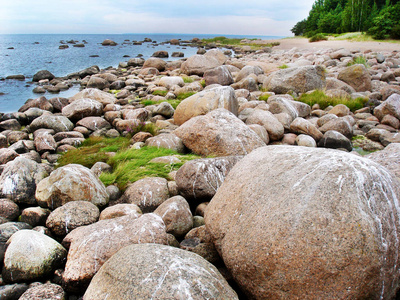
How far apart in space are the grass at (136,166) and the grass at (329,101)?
6702mm

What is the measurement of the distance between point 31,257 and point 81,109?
725 centimetres

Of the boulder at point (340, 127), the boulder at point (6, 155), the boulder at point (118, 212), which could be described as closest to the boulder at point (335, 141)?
the boulder at point (340, 127)

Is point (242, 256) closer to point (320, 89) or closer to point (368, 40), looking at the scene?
point (320, 89)

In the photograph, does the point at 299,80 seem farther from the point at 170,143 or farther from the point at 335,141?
the point at 170,143

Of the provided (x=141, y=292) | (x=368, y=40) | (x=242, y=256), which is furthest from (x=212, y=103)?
(x=368, y=40)

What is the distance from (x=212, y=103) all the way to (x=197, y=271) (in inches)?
256

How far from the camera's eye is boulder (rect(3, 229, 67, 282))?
3332mm

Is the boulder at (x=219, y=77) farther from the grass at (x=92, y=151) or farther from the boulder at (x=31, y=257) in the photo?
the boulder at (x=31, y=257)

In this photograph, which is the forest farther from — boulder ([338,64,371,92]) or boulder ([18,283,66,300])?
boulder ([18,283,66,300])

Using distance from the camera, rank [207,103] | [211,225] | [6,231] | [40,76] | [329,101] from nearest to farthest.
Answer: [211,225]
[6,231]
[207,103]
[329,101]
[40,76]

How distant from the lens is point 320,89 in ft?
41.4

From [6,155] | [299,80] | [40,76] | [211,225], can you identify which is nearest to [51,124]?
[6,155]

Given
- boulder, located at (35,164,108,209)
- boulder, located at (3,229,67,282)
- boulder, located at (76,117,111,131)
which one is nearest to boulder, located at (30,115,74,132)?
boulder, located at (76,117,111,131)

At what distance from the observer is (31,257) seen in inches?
133
